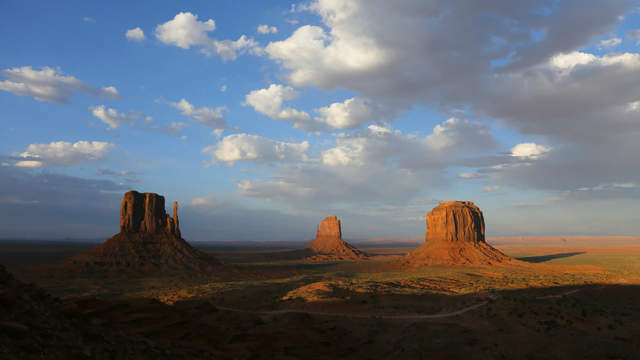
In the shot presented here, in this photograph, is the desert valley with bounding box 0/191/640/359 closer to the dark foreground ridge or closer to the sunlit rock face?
the dark foreground ridge

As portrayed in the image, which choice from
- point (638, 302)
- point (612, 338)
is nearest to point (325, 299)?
point (612, 338)

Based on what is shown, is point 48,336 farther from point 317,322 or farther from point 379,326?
point 379,326

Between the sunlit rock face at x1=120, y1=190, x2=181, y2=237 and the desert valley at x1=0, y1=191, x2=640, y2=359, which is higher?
the sunlit rock face at x1=120, y1=190, x2=181, y2=237

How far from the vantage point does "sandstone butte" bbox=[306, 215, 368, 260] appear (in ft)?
455

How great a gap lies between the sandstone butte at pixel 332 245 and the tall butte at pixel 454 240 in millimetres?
46462

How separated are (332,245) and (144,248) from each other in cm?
9057

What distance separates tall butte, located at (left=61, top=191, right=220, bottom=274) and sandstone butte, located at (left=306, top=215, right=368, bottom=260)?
6817 centimetres

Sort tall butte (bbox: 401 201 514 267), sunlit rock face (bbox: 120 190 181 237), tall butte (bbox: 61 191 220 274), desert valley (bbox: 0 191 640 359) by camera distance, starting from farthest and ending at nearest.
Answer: tall butte (bbox: 401 201 514 267)
sunlit rock face (bbox: 120 190 181 237)
tall butte (bbox: 61 191 220 274)
desert valley (bbox: 0 191 640 359)

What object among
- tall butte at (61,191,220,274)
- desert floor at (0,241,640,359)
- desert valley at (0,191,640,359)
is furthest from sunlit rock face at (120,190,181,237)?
desert floor at (0,241,640,359)

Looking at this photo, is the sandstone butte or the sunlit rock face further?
the sandstone butte

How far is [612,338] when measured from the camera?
21469mm

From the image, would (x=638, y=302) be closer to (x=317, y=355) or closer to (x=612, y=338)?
(x=612, y=338)

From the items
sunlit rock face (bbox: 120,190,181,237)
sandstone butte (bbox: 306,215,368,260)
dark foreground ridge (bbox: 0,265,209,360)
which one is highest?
sunlit rock face (bbox: 120,190,181,237)

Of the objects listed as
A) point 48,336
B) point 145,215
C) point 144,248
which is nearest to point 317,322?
point 48,336
